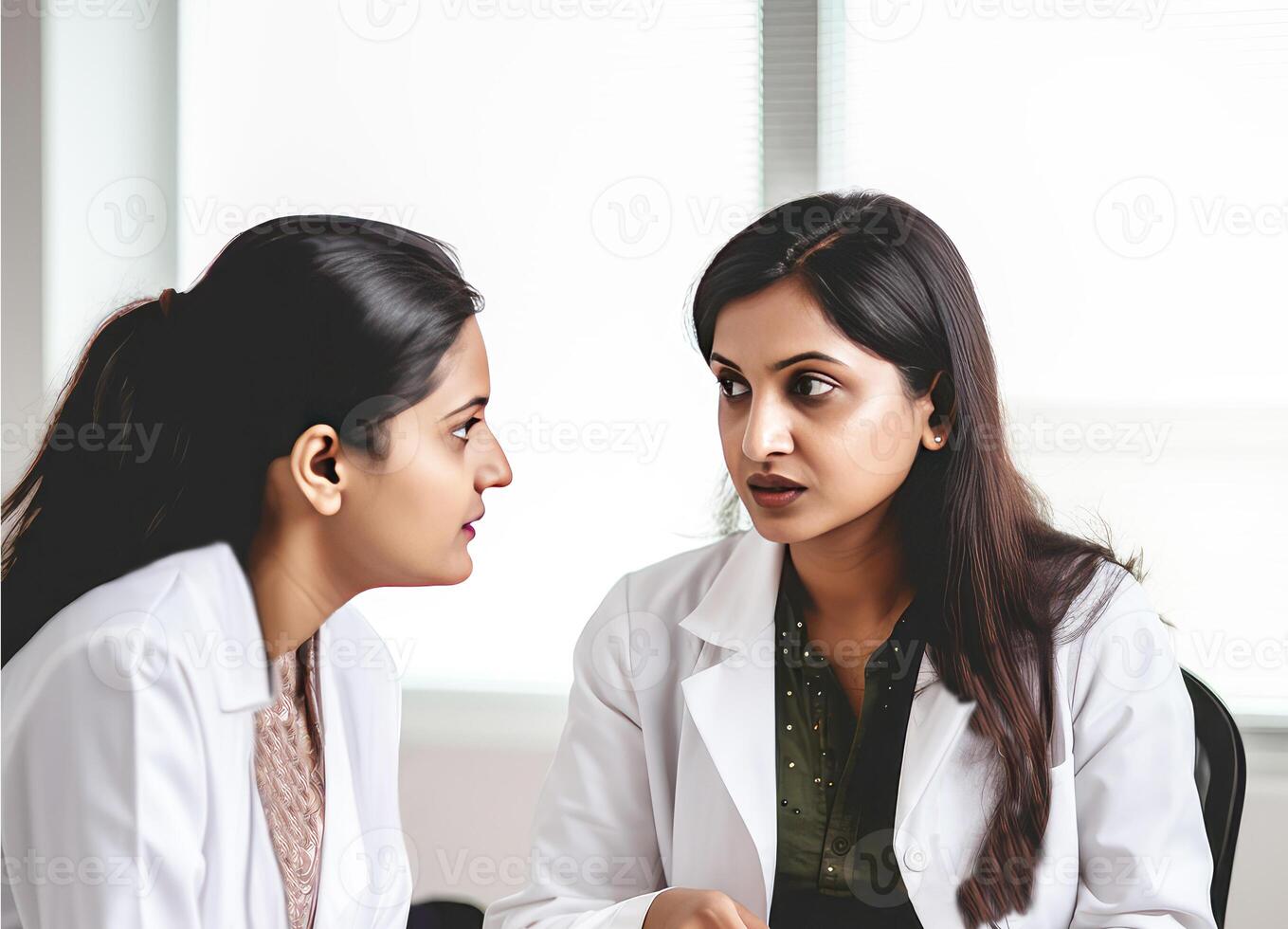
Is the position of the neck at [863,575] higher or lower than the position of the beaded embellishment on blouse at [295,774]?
higher

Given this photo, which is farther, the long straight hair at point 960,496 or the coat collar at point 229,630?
the long straight hair at point 960,496

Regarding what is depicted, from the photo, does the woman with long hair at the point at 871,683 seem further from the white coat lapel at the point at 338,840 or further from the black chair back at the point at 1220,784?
the white coat lapel at the point at 338,840

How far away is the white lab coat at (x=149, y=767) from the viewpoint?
0.74 m

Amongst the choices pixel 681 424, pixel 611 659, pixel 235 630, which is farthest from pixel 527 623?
pixel 235 630

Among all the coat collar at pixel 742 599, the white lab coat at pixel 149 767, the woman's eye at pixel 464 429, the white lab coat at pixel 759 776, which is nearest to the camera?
the white lab coat at pixel 149 767

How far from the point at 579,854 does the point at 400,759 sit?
83 cm

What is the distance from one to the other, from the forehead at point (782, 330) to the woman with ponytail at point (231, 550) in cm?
30

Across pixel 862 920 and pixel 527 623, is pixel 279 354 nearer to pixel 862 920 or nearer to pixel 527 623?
pixel 862 920

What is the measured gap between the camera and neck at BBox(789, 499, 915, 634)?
3.98 feet

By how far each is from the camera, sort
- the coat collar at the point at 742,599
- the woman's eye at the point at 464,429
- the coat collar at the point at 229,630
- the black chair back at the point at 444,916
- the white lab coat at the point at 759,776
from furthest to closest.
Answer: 1. the black chair back at the point at 444,916
2. the coat collar at the point at 742,599
3. the white lab coat at the point at 759,776
4. the woman's eye at the point at 464,429
5. the coat collar at the point at 229,630

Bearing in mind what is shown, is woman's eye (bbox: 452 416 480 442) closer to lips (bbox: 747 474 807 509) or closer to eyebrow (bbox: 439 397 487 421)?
eyebrow (bbox: 439 397 487 421)

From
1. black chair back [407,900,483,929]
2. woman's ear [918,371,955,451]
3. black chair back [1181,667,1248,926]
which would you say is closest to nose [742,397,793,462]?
woman's ear [918,371,955,451]

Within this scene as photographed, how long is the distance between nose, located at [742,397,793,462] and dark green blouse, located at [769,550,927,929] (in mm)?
275

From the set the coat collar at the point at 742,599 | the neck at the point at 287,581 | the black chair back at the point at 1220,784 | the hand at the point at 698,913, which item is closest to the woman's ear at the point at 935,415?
the coat collar at the point at 742,599
